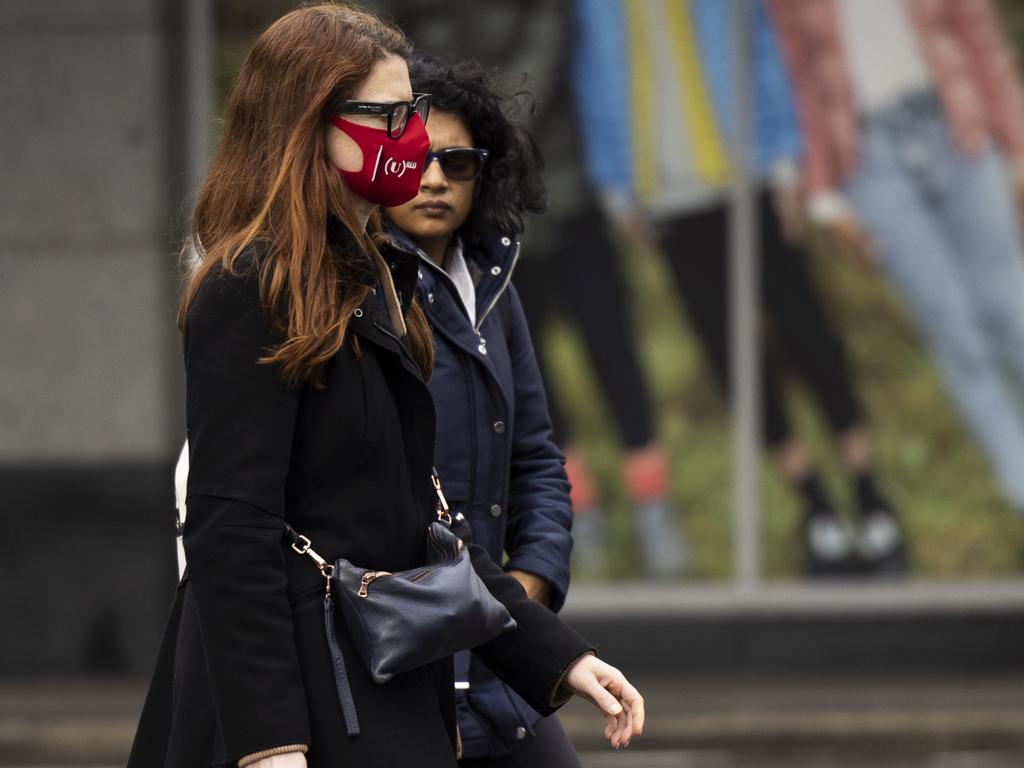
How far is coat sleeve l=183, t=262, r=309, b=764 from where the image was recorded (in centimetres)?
230

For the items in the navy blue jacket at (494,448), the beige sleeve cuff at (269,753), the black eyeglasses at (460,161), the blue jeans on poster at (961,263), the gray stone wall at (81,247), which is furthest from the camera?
the gray stone wall at (81,247)

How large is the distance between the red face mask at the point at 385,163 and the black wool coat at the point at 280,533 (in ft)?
0.33

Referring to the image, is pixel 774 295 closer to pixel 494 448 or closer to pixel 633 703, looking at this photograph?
pixel 494 448

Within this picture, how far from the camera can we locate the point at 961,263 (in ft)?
29.4

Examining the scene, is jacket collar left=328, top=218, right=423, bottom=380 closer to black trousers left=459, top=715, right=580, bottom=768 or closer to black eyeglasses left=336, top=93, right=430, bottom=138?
black eyeglasses left=336, top=93, right=430, bottom=138

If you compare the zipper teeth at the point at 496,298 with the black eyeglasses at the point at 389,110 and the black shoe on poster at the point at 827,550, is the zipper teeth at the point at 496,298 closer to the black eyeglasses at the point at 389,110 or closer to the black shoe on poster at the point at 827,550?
the black eyeglasses at the point at 389,110

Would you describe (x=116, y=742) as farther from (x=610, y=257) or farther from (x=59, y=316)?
(x=610, y=257)

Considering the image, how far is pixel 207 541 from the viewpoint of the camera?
2.32 m

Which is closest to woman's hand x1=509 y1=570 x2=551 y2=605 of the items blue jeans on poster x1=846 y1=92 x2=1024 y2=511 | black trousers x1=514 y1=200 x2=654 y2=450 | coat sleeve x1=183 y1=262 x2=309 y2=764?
coat sleeve x1=183 y1=262 x2=309 y2=764

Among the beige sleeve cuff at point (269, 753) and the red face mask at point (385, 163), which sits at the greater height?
the red face mask at point (385, 163)

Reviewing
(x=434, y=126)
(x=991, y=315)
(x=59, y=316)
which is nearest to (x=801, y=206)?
(x=991, y=315)

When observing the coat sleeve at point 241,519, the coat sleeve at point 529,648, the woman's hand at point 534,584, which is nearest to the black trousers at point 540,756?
the woman's hand at point 534,584

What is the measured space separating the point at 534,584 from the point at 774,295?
578cm

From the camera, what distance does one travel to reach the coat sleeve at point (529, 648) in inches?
110
